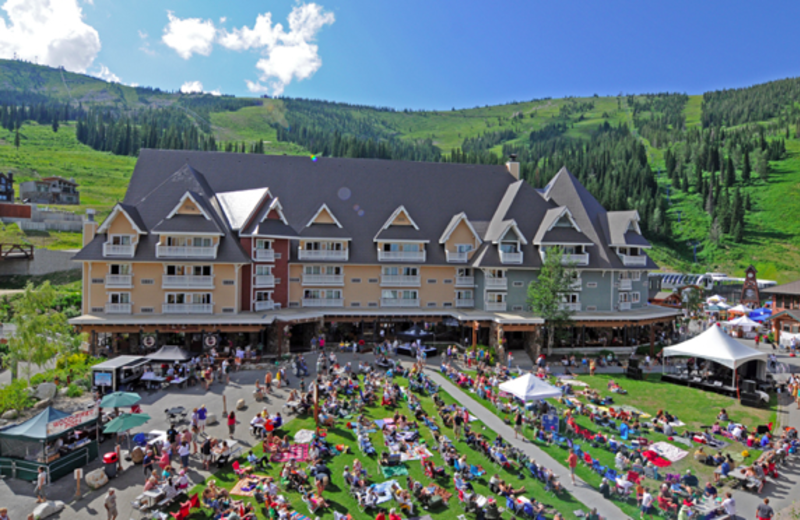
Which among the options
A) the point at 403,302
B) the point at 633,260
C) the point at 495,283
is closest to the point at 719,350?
the point at 633,260

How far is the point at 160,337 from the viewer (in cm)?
4138

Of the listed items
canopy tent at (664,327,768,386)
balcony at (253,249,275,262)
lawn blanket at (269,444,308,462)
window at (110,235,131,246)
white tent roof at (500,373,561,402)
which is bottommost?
lawn blanket at (269,444,308,462)

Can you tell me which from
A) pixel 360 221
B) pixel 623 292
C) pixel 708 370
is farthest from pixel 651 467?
pixel 360 221

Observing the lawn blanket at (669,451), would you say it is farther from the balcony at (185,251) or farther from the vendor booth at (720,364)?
the balcony at (185,251)

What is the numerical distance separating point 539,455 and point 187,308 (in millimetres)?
32329

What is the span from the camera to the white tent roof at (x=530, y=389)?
2722 centimetres

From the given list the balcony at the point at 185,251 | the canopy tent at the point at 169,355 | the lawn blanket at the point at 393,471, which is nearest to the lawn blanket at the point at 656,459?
the lawn blanket at the point at 393,471

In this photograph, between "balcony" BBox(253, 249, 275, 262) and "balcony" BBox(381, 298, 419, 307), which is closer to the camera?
"balcony" BBox(253, 249, 275, 262)

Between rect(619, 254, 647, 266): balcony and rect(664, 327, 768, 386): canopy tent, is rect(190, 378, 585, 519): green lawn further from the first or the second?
rect(619, 254, 647, 266): balcony

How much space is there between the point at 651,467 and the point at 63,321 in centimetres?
3823

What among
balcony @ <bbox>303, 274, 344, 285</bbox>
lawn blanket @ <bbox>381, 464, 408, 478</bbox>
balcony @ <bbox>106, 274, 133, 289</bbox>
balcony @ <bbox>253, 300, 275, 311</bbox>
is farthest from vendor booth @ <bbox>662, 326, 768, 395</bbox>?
balcony @ <bbox>106, 274, 133, 289</bbox>

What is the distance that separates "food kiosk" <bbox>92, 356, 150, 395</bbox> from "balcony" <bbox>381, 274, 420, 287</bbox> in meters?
23.2

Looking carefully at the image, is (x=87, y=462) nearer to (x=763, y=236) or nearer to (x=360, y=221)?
(x=360, y=221)

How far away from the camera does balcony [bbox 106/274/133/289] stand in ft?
135
